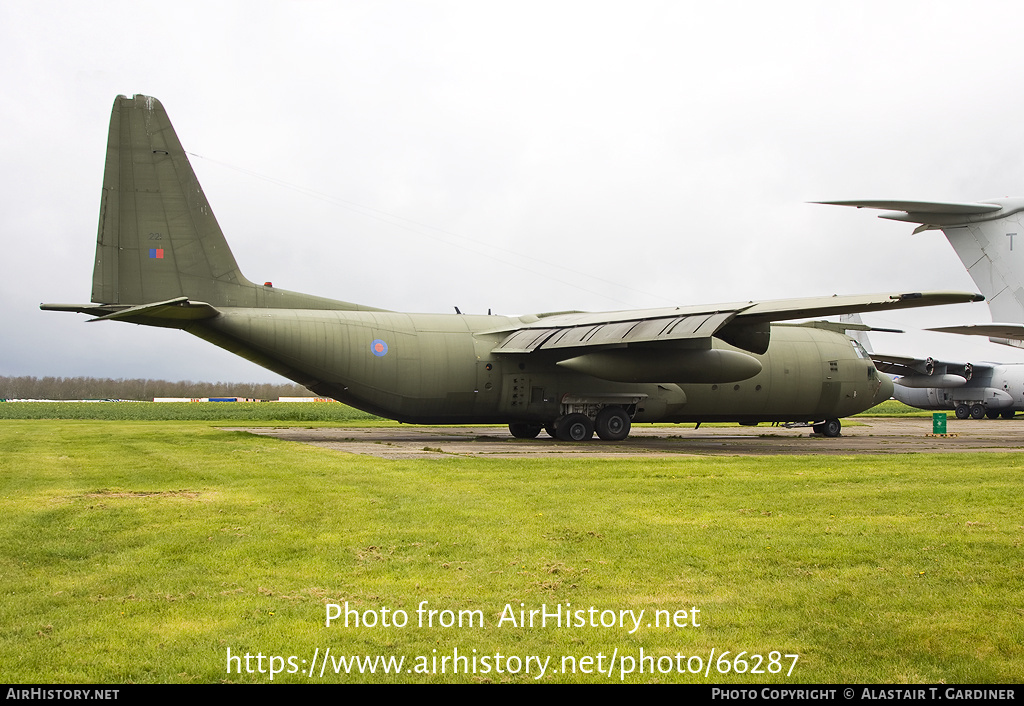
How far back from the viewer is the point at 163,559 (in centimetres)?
709

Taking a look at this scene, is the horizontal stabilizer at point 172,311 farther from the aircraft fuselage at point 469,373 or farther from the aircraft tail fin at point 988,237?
the aircraft tail fin at point 988,237

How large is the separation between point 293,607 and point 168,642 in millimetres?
937

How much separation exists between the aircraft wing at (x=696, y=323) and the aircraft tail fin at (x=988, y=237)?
3.42 m

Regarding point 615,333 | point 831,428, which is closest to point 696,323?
point 615,333

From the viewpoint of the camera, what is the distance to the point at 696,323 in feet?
65.5

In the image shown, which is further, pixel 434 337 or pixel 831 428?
pixel 831 428

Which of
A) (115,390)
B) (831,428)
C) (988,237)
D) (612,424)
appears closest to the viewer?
(988,237)

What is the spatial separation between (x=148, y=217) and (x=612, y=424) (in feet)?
46.6

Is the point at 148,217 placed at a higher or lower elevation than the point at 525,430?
higher

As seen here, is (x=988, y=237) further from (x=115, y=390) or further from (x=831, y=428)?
(x=115, y=390)

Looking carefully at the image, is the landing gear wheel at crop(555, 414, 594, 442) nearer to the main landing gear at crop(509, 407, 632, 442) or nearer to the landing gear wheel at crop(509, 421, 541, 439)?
the main landing gear at crop(509, 407, 632, 442)

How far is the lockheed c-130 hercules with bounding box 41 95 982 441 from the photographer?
803 inches
